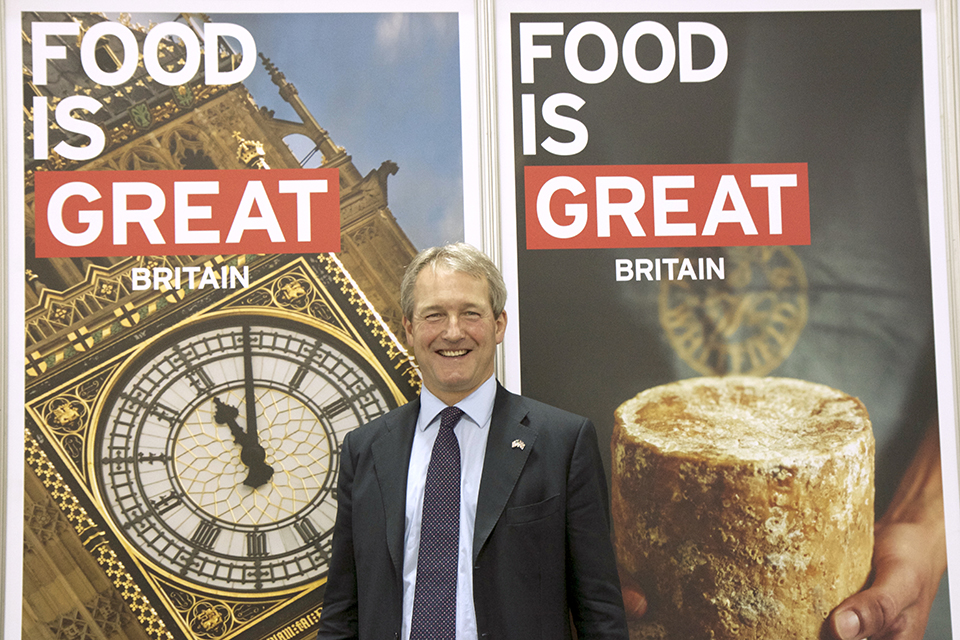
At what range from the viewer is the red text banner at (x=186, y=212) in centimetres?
198

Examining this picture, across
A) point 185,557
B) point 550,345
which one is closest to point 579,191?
point 550,345

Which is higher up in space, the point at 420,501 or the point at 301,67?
the point at 301,67

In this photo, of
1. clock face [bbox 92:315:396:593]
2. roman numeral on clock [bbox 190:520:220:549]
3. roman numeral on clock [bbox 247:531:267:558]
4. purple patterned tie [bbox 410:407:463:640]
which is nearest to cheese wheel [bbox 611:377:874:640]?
purple patterned tie [bbox 410:407:463:640]

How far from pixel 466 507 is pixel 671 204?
102 cm

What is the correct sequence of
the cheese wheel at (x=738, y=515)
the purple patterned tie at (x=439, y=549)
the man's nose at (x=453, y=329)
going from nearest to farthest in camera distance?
the purple patterned tie at (x=439, y=549)
the man's nose at (x=453, y=329)
the cheese wheel at (x=738, y=515)

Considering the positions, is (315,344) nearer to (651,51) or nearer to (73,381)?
(73,381)

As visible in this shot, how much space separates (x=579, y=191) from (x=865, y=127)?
81 centimetres

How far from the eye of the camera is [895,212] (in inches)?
81.4

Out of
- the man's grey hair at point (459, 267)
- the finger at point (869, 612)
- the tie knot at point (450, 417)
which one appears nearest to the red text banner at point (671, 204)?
the man's grey hair at point (459, 267)

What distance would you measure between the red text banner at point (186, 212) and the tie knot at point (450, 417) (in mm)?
627

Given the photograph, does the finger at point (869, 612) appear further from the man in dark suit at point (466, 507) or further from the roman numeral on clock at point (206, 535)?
the roman numeral on clock at point (206, 535)

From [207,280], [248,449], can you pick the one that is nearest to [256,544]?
[248,449]

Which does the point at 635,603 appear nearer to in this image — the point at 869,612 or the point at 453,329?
the point at 869,612

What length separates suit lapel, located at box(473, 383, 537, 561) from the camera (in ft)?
4.98
